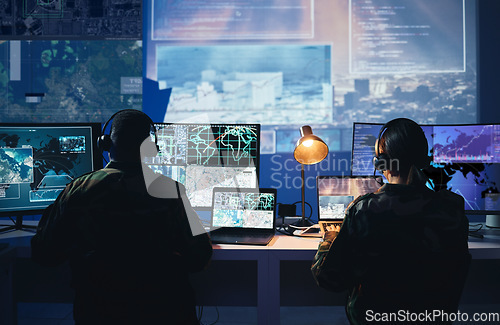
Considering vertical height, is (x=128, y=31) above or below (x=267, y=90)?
above

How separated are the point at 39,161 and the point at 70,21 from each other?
4.23 ft

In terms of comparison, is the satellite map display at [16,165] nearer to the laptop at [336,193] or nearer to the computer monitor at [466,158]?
the laptop at [336,193]

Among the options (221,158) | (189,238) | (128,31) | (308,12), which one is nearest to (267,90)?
(308,12)

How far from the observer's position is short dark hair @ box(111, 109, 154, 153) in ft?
3.93

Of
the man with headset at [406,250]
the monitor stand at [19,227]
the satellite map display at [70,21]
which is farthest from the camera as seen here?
the satellite map display at [70,21]

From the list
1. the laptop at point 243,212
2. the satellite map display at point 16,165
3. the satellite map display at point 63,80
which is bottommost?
the laptop at point 243,212

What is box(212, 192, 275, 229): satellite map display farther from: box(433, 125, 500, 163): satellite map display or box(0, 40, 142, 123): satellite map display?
box(0, 40, 142, 123): satellite map display

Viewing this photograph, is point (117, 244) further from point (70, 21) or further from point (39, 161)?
point (70, 21)

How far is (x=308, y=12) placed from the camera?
2553 mm

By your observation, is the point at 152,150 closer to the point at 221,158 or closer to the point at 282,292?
the point at 221,158

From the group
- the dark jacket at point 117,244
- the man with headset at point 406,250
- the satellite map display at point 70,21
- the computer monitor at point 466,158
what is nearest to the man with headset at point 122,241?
the dark jacket at point 117,244

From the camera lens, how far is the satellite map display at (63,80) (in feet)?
8.64

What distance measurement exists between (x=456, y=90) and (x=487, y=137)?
82 centimetres

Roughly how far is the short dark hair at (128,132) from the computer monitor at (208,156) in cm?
72
